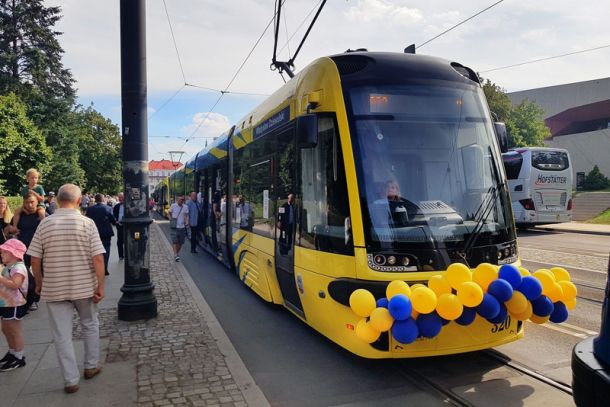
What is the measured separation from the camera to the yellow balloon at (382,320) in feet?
13.2

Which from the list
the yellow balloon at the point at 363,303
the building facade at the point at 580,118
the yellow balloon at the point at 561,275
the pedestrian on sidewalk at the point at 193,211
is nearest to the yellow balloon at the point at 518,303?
the yellow balloon at the point at 561,275

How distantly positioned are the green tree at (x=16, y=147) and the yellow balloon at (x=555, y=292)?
27120 millimetres

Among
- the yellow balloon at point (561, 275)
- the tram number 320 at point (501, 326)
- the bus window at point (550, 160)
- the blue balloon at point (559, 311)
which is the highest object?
the bus window at point (550, 160)

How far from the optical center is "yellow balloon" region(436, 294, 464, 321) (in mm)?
3990

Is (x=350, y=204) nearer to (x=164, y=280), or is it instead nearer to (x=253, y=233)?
(x=253, y=233)

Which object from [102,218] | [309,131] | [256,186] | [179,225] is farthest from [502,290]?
[179,225]

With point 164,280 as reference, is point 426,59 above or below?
above

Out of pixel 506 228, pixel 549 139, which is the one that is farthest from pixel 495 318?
pixel 549 139

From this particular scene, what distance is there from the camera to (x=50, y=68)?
41.1 metres

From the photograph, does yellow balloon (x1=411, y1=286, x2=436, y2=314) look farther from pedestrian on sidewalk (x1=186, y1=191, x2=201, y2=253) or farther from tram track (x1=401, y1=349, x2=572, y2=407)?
pedestrian on sidewalk (x1=186, y1=191, x2=201, y2=253)

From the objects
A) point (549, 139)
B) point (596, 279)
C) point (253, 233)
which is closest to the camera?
point (253, 233)

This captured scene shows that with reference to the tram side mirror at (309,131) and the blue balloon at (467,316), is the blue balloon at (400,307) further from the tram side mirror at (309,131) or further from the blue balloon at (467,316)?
the tram side mirror at (309,131)

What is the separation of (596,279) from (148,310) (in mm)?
7855

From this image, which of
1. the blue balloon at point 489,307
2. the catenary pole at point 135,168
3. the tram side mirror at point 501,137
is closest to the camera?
the blue balloon at point 489,307
